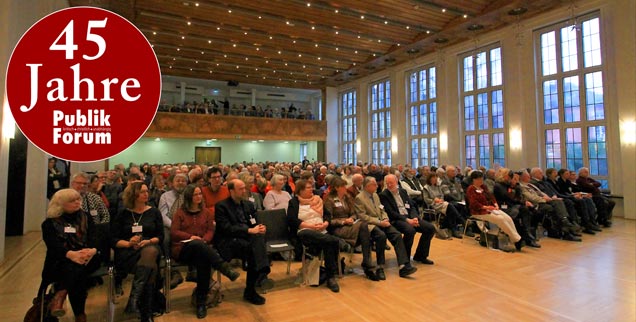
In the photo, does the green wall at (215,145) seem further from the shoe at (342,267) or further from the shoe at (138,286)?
the shoe at (138,286)

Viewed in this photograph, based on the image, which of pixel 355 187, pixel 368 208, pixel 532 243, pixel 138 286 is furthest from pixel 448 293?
pixel 138 286

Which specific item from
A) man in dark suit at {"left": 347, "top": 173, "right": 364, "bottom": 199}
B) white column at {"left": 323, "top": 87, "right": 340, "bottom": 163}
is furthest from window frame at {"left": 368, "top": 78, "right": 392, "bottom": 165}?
man in dark suit at {"left": 347, "top": 173, "right": 364, "bottom": 199}

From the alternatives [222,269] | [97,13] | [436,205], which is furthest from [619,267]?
[97,13]

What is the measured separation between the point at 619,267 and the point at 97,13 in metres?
5.39

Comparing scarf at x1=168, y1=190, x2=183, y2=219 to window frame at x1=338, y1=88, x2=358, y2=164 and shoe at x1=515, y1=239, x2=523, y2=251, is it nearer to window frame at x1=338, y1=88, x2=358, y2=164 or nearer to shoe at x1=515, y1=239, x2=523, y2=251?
shoe at x1=515, y1=239, x2=523, y2=251

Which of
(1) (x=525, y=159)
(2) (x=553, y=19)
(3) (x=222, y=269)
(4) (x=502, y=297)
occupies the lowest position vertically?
(4) (x=502, y=297)

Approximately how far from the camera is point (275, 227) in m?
3.60

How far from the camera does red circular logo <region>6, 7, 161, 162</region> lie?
3.45 feet

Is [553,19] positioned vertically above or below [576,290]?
above

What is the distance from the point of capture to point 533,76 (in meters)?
Answer: 9.53

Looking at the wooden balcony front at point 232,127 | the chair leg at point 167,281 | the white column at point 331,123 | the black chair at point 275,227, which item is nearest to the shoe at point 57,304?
the chair leg at point 167,281

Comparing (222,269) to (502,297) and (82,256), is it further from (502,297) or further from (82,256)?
(502,297)

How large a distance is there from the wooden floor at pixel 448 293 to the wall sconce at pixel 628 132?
4431 mm

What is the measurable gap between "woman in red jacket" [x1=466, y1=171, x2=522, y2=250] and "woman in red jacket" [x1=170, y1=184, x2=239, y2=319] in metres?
3.64
